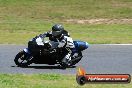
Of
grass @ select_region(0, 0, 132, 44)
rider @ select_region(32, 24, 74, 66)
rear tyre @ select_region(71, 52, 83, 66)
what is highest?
rider @ select_region(32, 24, 74, 66)

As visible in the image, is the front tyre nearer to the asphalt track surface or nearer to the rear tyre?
the asphalt track surface

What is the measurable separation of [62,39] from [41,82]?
11.6ft

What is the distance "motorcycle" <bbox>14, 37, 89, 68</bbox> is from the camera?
1547 centimetres

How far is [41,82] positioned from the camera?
1209 cm

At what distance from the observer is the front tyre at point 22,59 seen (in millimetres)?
15641

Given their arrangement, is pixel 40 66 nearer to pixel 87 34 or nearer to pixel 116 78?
pixel 116 78

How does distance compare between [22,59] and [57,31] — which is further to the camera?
[22,59]

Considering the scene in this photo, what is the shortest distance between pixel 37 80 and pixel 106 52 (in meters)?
7.17

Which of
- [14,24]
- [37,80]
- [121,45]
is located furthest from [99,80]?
[14,24]

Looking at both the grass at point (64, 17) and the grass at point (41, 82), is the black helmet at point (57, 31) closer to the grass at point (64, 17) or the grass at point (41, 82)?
the grass at point (41, 82)

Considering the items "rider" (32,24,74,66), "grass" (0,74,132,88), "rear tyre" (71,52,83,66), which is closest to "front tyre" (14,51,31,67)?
"rider" (32,24,74,66)

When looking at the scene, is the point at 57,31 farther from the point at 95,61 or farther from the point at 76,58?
the point at 95,61

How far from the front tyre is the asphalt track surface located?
14cm

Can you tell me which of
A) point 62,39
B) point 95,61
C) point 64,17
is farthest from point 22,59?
point 64,17
